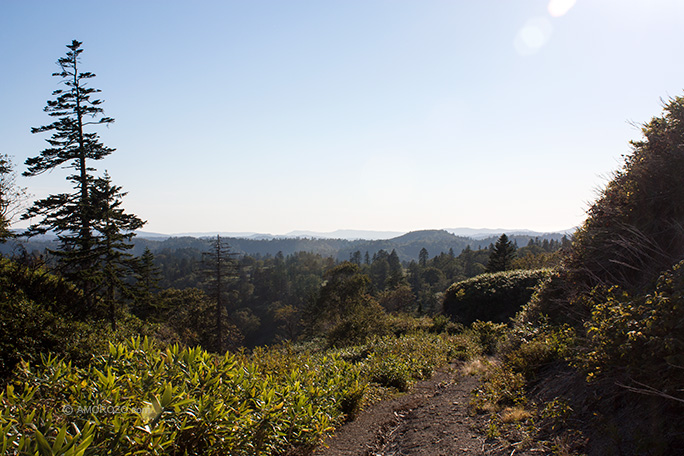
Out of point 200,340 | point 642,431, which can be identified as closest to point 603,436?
point 642,431

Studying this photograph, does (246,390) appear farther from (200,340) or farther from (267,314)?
(267,314)

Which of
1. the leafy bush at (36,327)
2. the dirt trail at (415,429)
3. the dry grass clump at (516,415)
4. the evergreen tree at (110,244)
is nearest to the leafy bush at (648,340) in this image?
the dry grass clump at (516,415)

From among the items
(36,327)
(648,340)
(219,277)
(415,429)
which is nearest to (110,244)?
(36,327)

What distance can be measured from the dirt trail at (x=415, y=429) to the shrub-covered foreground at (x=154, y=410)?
1.39 ft

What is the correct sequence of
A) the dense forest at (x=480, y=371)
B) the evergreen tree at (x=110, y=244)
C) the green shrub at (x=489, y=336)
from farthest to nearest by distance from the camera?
the evergreen tree at (x=110, y=244) < the green shrub at (x=489, y=336) < the dense forest at (x=480, y=371)

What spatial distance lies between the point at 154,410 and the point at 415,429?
3.65 metres

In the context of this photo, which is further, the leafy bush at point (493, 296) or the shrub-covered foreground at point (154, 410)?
the leafy bush at point (493, 296)

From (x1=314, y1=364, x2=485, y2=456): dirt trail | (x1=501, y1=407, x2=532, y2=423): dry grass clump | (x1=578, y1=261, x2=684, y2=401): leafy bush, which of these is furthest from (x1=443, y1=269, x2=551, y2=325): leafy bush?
(x1=578, y1=261, x2=684, y2=401): leafy bush

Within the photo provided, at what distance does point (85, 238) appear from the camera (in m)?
13.8

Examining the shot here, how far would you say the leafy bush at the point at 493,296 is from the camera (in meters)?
15.0

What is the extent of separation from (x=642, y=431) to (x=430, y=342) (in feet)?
28.2

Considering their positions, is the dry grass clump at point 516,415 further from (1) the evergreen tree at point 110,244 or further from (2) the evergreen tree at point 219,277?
(2) the evergreen tree at point 219,277

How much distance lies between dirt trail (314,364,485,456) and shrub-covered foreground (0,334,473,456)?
0.42 metres

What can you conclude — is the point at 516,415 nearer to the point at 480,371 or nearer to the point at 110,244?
the point at 480,371
